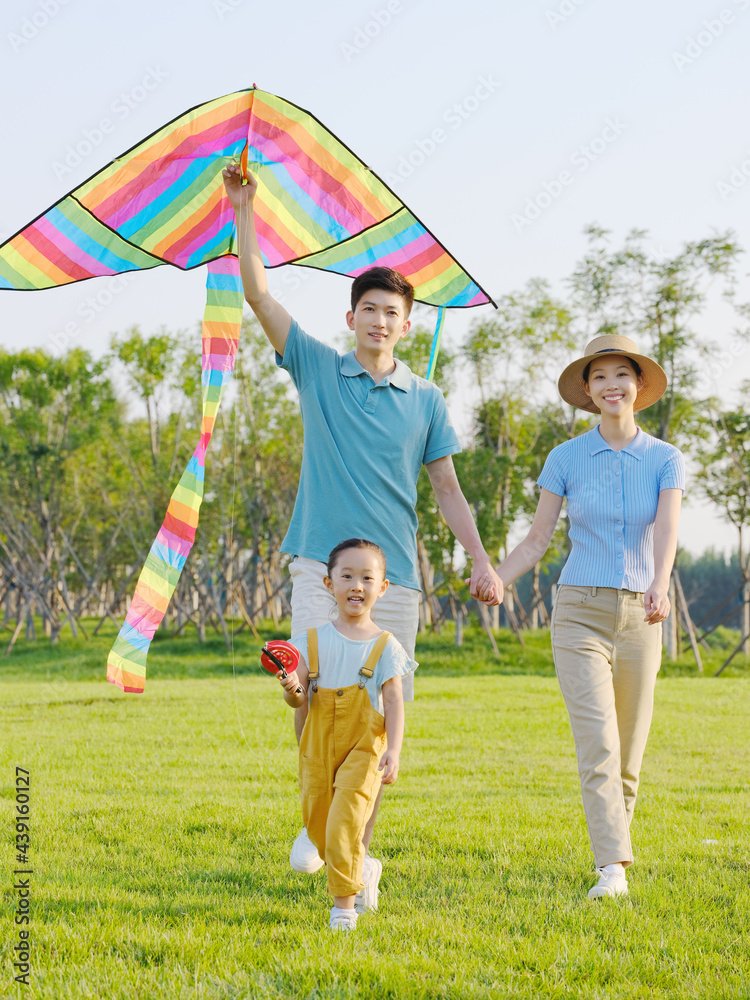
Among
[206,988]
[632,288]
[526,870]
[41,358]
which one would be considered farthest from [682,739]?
[41,358]

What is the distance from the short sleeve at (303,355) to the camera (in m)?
3.42

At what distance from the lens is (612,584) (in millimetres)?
3518

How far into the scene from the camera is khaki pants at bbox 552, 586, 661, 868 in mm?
3373

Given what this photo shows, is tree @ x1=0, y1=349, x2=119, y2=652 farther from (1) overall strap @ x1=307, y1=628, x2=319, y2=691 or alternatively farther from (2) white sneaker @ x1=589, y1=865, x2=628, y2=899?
(2) white sneaker @ x1=589, y1=865, x2=628, y2=899

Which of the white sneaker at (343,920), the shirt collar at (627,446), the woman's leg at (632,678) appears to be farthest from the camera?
the shirt collar at (627,446)

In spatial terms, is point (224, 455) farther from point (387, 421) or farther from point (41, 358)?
point (387, 421)

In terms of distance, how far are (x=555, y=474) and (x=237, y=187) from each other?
67.0 inches

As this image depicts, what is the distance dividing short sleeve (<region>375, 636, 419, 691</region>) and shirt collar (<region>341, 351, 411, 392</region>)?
0.96 metres

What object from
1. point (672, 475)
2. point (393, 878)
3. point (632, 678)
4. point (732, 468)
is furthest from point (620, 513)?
point (732, 468)

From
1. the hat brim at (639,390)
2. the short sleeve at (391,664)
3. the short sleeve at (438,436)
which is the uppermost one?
the hat brim at (639,390)

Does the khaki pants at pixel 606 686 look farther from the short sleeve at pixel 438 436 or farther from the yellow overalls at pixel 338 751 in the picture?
the yellow overalls at pixel 338 751

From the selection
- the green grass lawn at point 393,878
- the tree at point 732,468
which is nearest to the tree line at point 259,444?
the tree at point 732,468

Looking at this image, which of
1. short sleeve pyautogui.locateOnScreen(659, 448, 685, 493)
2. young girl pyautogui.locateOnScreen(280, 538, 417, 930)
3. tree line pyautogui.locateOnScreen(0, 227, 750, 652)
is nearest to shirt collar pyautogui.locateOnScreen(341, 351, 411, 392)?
young girl pyautogui.locateOnScreen(280, 538, 417, 930)

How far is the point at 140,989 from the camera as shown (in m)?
2.37
